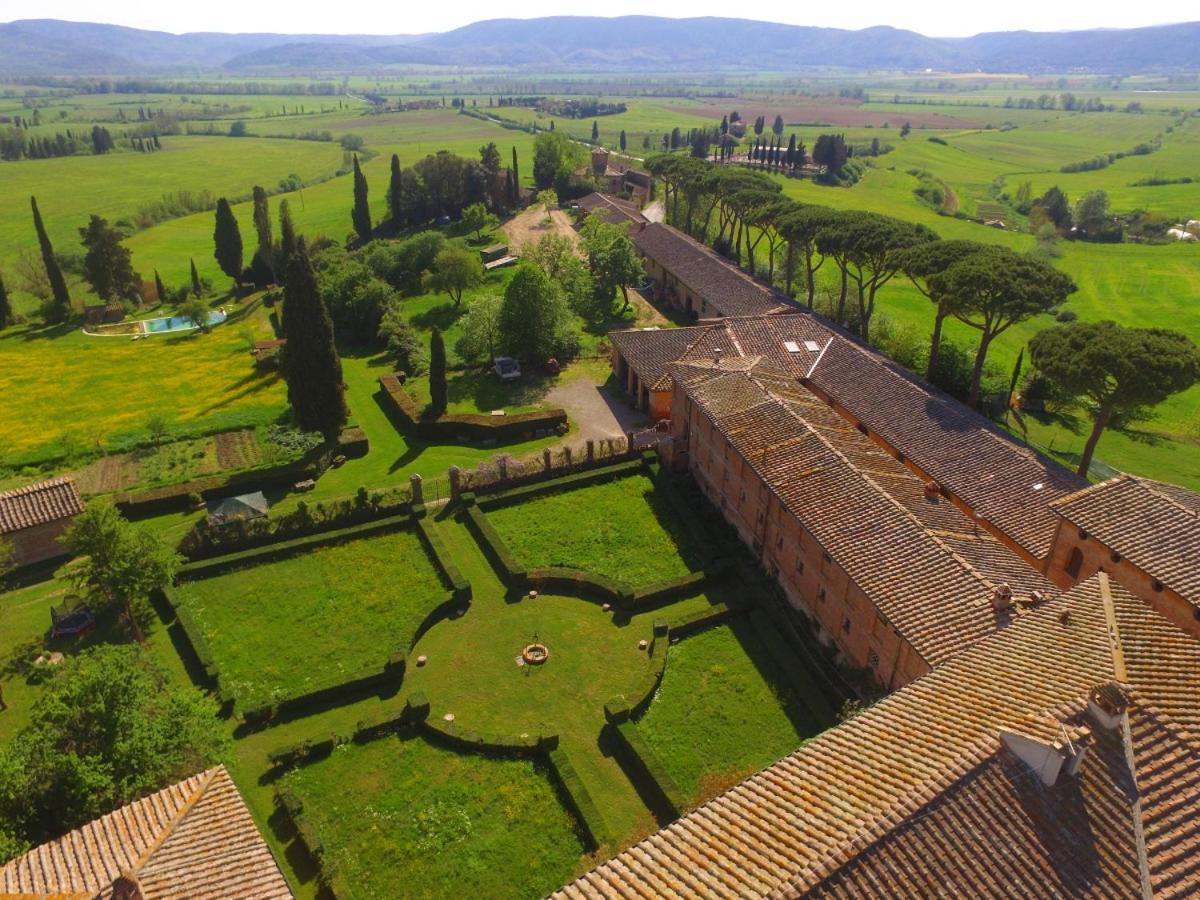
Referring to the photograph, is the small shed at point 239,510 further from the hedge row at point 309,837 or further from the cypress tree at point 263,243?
the cypress tree at point 263,243

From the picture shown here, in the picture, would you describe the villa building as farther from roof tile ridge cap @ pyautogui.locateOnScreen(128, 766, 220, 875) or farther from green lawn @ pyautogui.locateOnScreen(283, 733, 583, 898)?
roof tile ridge cap @ pyautogui.locateOnScreen(128, 766, 220, 875)

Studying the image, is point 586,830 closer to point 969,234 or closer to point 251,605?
point 251,605

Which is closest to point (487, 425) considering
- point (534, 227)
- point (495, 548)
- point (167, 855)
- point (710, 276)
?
point (495, 548)

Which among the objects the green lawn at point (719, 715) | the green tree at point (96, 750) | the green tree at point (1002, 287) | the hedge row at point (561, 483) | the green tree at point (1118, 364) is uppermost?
the green tree at point (1002, 287)

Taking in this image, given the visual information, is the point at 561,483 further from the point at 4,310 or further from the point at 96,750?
the point at 4,310

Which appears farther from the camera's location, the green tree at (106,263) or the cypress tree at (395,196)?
the cypress tree at (395,196)

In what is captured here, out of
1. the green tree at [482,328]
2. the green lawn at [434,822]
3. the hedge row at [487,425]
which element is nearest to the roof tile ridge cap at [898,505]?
the hedge row at [487,425]

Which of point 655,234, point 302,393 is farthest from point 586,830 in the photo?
point 655,234
